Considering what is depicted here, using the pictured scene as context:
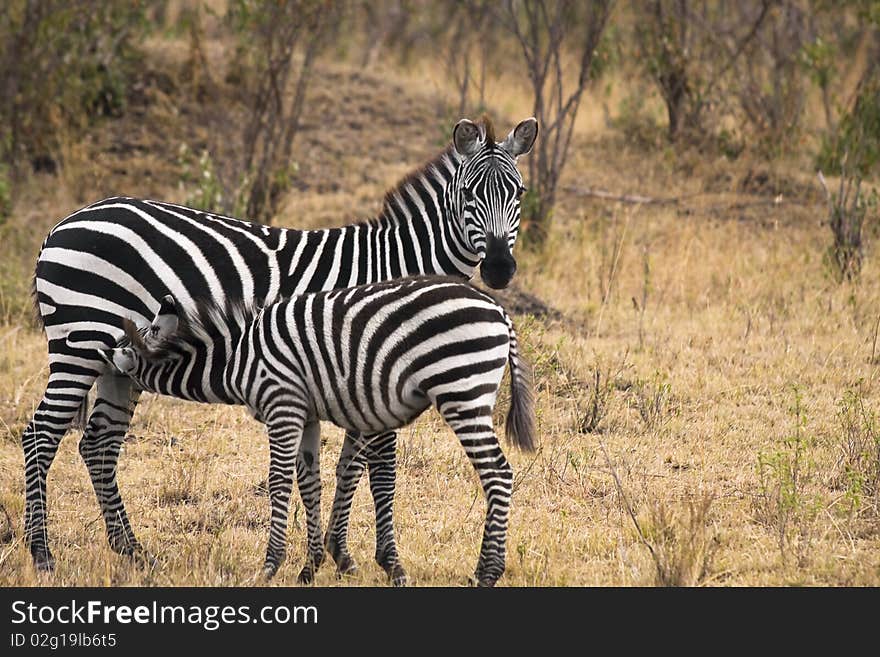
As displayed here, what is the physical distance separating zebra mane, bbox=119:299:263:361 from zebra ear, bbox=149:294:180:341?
3 centimetres

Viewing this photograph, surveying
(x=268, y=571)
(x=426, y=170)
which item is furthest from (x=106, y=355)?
(x=426, y=170)

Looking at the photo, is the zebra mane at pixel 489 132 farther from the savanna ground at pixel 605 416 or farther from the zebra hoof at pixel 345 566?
the zebra hoof at pixel 345 566

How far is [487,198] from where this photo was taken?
21.9 feet

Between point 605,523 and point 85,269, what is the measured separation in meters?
3.13

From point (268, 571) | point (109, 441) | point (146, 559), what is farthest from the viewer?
point (109, 441)

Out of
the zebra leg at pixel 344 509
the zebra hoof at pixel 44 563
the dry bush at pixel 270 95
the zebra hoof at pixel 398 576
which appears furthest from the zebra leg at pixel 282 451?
the dry bush at pixel 270 95

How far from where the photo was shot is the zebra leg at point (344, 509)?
6242 mm

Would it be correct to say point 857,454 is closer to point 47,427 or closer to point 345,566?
point 345,566

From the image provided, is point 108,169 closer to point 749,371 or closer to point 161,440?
point 161,440

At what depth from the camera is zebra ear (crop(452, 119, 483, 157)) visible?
22.5ft

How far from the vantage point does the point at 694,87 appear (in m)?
14.7

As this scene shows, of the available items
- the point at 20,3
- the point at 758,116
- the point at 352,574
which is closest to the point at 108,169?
the point at 20,3

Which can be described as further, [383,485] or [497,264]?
[497,264]

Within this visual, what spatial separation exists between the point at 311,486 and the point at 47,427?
59.7 inches
